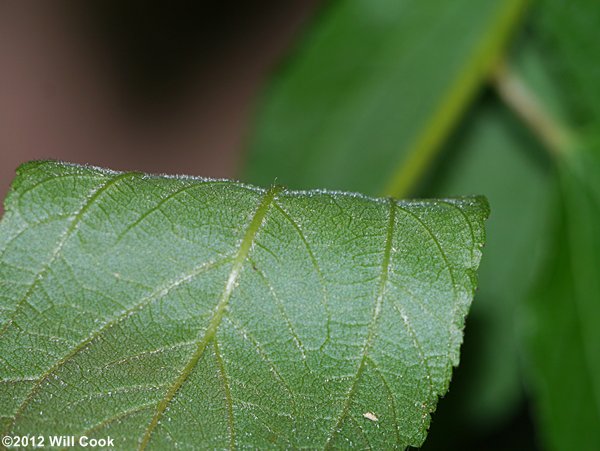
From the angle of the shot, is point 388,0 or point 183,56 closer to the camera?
point 388,0

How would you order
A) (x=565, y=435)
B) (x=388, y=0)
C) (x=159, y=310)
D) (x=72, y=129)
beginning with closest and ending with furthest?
(x=159, y=310), (x=565, y=435), (x=388, y=0), (x=72, y=129)

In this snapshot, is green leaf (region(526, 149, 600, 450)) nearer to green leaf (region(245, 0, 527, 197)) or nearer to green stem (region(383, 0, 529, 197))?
green stem (region(383, 0, 529, 197))

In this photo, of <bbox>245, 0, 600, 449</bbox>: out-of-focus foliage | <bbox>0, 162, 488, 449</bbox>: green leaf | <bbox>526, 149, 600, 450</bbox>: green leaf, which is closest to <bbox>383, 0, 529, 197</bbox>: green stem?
<bbox>245, 0, 600, 449</bbox>: out-of-focus foliage

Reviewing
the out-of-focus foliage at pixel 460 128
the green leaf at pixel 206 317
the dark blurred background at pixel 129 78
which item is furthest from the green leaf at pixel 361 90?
the dark blurred background at pixel 129 78

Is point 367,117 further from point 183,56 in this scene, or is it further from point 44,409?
point 183,56

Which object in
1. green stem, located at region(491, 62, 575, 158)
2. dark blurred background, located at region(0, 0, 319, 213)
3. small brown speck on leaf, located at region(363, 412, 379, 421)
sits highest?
dark blurred background, located at region(0, 0, 319, 213)

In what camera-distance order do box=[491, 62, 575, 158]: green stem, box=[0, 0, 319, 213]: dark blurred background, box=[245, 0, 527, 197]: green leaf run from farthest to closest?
1. box=[0, 0, 319, 213]: dark blurred background
2. box=[245, 0, 527, 197]: green leaf
3. box=[491, 62, 575, 158]: green stem

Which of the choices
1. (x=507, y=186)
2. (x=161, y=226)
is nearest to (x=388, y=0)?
(x=507, y=186)
